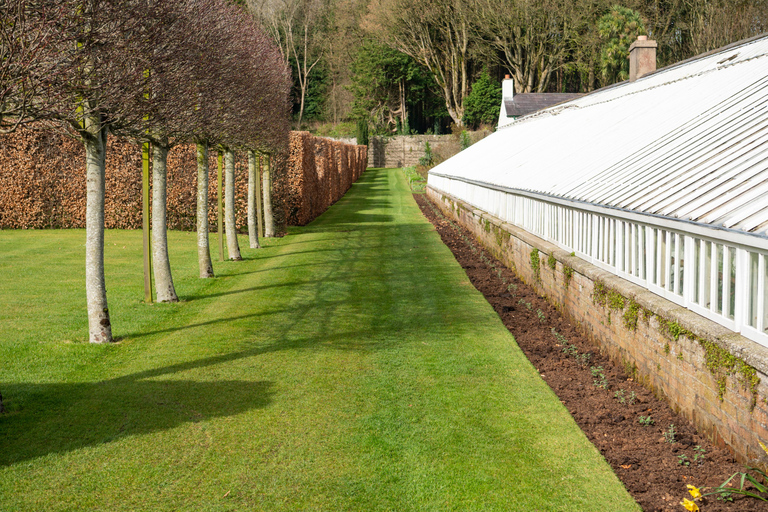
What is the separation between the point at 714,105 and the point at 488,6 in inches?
1554

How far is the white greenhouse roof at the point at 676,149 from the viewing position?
15.9 ft

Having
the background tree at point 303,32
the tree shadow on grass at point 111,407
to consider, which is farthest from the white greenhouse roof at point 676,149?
the background tree at point 303,32

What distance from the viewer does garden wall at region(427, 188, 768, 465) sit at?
3.87m

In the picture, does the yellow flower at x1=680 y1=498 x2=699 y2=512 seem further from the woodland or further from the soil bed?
the woodland

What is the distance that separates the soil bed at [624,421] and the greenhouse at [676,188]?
0.85 m

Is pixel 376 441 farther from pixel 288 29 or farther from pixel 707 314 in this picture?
pixel 288 29

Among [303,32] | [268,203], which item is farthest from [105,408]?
[303,32]

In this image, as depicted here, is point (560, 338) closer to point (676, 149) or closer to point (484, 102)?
point (676, 149)

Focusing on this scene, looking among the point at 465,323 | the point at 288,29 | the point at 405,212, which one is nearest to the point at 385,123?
the point at 288,29

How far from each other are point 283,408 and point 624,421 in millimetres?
2681

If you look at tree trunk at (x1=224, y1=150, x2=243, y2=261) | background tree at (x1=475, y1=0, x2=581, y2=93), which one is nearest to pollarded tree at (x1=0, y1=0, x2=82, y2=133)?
tree trunk at (x1=224, y1=150, x2=243, y2=261)

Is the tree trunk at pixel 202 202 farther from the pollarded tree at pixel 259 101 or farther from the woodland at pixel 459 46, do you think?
the woodland at pixel 459 46

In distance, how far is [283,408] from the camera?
5344 mm

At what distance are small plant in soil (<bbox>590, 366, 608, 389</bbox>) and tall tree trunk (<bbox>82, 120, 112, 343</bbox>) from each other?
502 centimetres
